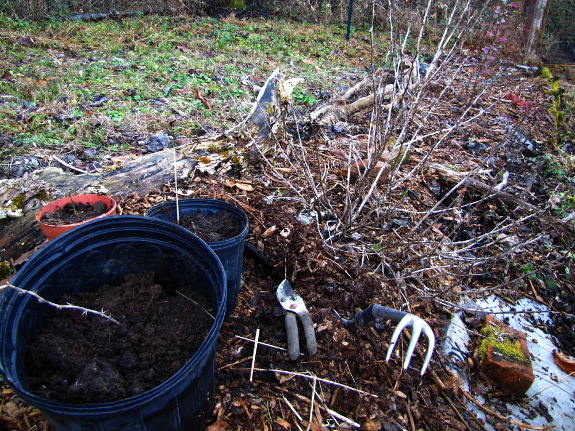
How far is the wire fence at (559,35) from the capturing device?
796cm

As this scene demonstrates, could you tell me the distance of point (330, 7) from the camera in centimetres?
1049

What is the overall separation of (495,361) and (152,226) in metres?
1.83

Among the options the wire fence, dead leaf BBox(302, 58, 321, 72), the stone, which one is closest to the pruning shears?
the stone

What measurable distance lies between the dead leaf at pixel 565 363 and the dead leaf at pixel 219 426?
1.90m

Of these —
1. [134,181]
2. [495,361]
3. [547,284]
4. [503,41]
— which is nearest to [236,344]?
[495,361]

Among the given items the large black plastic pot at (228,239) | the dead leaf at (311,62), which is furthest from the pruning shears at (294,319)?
the dead leaf at (311,62)

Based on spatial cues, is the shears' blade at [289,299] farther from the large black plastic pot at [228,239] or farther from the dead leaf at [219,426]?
the dead leaf at [219,426]

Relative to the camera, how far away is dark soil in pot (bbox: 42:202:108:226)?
1.99 metres

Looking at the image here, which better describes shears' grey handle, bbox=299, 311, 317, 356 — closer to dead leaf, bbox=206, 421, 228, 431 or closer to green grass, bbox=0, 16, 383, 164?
dead leaf, bbox=206, 421, 228, 431

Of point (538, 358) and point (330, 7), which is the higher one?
point (330, 7)

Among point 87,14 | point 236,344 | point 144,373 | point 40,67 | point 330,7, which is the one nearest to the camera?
point 144,373

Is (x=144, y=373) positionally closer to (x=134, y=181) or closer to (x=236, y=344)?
(x=236, y=344)

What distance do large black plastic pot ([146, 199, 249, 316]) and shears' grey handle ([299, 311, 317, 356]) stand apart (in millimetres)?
410

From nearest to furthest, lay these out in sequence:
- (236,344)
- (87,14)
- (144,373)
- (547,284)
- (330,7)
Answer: (144,373) < (236,344) < (547,284) < (87,14) < (330,7)
